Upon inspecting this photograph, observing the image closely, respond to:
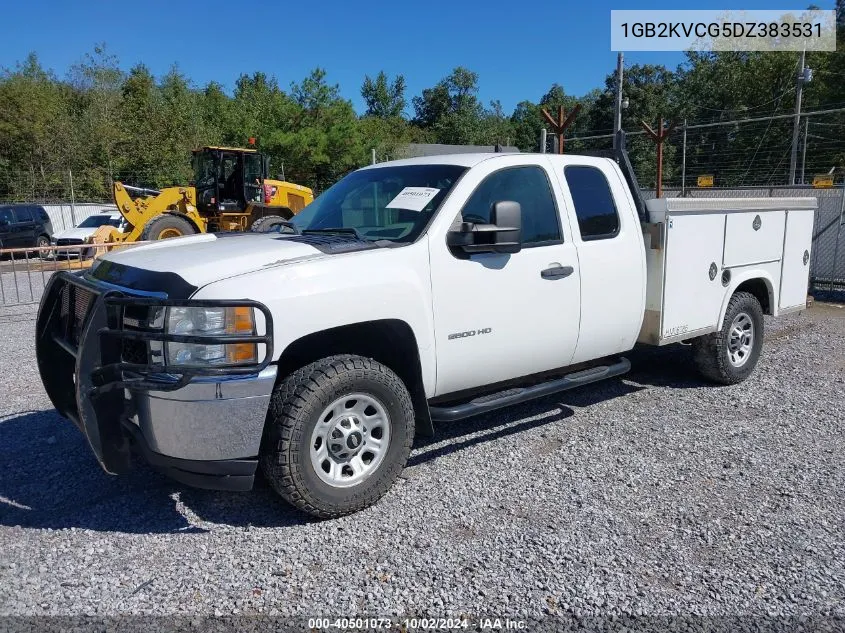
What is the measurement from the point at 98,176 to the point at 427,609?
3618cm

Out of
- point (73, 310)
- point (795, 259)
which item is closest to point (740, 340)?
point (795, 259)

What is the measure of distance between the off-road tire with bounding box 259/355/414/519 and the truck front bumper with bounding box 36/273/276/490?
0.12 metres

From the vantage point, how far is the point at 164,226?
16547 millimetres

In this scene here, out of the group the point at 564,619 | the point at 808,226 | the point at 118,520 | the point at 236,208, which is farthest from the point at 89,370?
the point at 236,208

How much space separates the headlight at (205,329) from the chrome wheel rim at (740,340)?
4634 mm

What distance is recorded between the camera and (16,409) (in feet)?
19.0

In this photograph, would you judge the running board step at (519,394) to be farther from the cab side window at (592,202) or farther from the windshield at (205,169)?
the windshield at (205,169)

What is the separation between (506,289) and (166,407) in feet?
7.02

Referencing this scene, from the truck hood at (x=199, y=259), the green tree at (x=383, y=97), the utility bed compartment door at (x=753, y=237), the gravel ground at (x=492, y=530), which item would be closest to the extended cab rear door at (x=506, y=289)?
the gravel ground at (x=492, y=530)

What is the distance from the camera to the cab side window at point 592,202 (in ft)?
16.1

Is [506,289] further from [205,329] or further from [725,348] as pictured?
[725,348]

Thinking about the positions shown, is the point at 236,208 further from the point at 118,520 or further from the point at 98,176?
the point at 98,176

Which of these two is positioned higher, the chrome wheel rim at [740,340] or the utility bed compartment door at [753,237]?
the utility bed compartment door at [753,237]

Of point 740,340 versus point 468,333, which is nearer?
point 468,333
